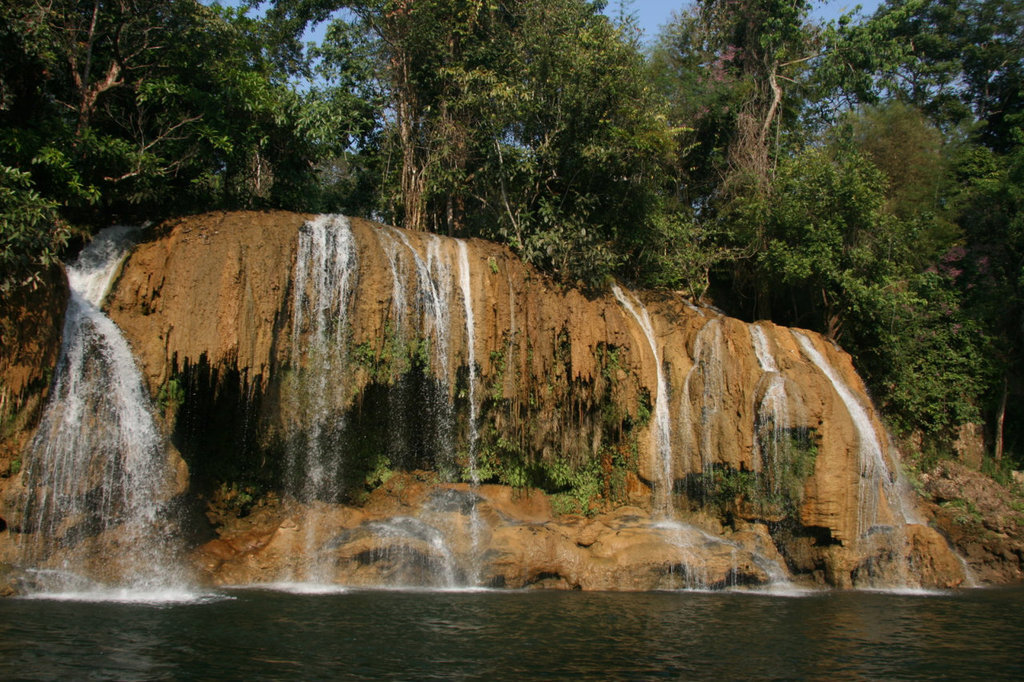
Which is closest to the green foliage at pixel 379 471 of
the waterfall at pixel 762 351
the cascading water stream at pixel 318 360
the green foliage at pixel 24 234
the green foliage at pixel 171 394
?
the cascading water stream at pixel 318 360

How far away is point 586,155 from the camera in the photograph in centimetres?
1892

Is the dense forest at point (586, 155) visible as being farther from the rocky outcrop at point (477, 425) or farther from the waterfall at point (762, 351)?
the waterfall at point (762, 351)

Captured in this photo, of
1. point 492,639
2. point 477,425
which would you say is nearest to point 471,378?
point 477,425

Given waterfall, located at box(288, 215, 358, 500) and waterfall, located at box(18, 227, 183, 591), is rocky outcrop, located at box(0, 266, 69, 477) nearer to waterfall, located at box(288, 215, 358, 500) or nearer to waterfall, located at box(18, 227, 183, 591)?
waterfall, located at box(18, 227, 183, 591)

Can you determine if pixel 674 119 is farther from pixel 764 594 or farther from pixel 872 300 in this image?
pixel 764 594

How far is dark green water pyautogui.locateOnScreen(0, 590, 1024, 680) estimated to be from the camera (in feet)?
25.6

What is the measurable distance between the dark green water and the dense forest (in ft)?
23.1

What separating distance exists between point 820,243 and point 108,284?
16528mm

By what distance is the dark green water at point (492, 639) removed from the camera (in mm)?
7809

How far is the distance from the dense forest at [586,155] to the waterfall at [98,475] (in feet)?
6.46

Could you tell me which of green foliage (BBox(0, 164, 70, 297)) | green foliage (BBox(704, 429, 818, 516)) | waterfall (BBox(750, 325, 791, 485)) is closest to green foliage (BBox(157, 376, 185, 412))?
green foliage (BBox(0, 164, 70, 297))

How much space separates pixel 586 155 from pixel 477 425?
718 cm

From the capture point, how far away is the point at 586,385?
55.0 feet

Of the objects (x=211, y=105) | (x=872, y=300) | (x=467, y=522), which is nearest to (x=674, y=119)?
(x=872, y=300)
